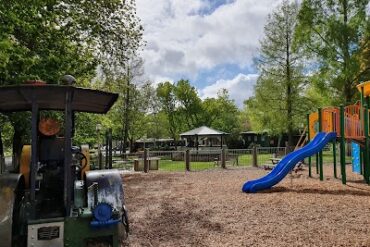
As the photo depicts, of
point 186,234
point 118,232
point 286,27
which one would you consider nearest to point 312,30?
point 286,27

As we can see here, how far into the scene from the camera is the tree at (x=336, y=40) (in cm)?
2238

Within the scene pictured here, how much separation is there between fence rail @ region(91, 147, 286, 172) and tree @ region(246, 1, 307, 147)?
17.6 ft

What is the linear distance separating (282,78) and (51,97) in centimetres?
2598

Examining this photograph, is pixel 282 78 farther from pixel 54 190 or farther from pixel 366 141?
pixel 54 190

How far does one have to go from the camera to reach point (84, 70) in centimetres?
1463

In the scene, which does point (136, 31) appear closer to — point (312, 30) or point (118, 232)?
point (312, 30)

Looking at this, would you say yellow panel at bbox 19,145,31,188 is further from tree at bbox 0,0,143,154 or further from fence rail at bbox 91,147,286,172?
fence rail at bbox 91,147,286,172

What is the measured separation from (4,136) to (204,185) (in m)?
12.8

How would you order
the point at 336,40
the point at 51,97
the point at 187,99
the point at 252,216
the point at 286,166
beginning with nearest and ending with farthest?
the point at 51,97 → the point at 252,216 → the point at 286,166 → the point at 336,40 → the point at 187,99

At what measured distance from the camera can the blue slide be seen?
35.7ft

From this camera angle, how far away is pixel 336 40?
22.7 metres

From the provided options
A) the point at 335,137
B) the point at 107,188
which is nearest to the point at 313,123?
the point at 335,137

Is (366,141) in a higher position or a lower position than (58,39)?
lower

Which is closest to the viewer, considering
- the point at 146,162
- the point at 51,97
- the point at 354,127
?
the point at 51,97
